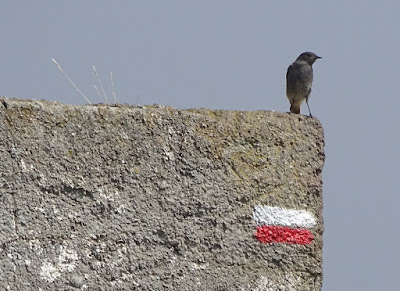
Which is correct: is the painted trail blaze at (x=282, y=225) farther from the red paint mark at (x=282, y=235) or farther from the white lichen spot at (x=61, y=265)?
the white lichen spot at (x=61, y=265)

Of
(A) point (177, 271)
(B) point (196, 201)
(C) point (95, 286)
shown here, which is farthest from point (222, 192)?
(C) point (95, 286)

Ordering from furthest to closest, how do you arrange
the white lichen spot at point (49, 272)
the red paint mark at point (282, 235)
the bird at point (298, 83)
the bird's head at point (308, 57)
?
the bird's head at point (308, 57)
the bird at point (298, 83)
the red paint mark at point (282, 235)
the white lichen spot at point (49, 272)

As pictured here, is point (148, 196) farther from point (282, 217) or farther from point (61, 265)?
point (282, 217)

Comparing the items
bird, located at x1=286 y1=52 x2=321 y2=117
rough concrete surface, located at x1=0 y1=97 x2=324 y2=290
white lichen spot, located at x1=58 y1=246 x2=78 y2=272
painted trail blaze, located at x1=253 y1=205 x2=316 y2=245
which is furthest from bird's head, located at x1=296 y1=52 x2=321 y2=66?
white lichen spot, located at x1=58 y1=246 x2=78 y2=272

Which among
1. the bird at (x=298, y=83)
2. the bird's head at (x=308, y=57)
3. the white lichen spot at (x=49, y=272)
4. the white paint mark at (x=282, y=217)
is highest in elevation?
the bird's head at (x=308, y=57)

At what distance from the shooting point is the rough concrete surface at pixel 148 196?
11.9 feet

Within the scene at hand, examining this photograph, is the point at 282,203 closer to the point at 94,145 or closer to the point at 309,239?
the point at 309,239

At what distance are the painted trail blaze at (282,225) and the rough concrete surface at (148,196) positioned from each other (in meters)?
0.03

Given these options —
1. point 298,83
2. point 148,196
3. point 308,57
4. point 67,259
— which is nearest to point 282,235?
point 148,196

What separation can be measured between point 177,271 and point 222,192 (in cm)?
41

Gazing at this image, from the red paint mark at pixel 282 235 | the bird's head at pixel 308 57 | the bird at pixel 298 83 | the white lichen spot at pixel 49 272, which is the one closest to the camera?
the white lichen spot at pixel 49 272

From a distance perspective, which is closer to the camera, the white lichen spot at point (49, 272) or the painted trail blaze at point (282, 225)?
the white lichen spot at point (49, 272)

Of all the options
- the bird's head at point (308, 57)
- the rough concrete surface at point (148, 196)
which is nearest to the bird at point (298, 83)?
the bird's head at point (308, 57)

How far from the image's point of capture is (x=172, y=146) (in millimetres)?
3883
